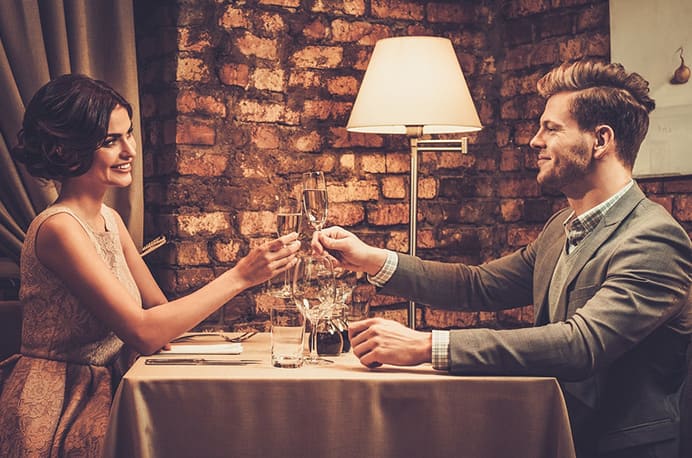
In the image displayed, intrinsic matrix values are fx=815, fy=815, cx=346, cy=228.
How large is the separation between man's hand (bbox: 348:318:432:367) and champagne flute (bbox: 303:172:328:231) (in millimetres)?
410

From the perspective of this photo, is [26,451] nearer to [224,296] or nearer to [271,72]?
[224,296]

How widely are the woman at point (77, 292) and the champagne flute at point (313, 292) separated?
0.11 m

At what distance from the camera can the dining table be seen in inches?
63.0

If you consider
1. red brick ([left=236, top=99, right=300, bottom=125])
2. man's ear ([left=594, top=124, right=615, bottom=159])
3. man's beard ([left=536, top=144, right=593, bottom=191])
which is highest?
red brick ([left=236, top=99, right=300, bottom=125])

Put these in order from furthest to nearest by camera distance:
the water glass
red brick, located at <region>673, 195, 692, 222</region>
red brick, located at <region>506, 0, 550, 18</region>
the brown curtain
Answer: red brick, located at <region>506, 0, 550, 18</region> → red brick, located at <region>673, 195, 692, 222</region> → the brown curtain → the water glass

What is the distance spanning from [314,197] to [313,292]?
0.89 feet

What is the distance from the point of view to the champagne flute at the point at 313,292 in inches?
72.3

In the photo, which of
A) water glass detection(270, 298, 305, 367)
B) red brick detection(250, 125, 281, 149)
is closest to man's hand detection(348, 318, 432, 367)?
water glass detection(270, 298, 305, 367)

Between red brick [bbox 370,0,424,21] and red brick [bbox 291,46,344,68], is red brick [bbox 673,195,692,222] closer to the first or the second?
red brick [bbox 370,0,424,21]

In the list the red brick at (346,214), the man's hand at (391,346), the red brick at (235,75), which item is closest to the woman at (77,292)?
the man's hand at (391,346)

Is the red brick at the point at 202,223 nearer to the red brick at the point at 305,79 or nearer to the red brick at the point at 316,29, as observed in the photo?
the red brick at the point at 305,79

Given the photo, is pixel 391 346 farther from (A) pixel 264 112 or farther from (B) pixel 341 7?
(B) pixel 341 7

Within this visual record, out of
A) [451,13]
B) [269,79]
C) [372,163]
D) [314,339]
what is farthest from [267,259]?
[451,13]

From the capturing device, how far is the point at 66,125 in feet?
→ 6.68
